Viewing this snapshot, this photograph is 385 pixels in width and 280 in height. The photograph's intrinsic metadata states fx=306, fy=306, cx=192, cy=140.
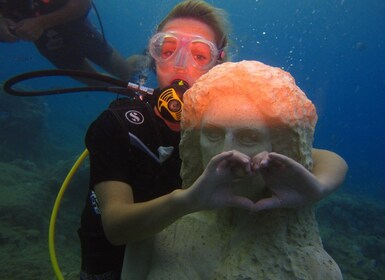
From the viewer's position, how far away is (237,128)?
140 centimetres

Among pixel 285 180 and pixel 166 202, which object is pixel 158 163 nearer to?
pixel 166 202

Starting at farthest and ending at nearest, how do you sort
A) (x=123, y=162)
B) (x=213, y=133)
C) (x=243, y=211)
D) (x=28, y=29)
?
1. (x=28, y=29)
2. (x=123, y=162)
3. (x=243, y=211)
4. (x=213, y=133)

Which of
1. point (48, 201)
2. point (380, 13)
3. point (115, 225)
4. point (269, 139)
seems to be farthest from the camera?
point (380, 13)

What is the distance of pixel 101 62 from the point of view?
7086 millimetres

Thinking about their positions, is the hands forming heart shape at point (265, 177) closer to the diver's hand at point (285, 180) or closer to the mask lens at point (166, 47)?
the diver's hand at point (285, 180)

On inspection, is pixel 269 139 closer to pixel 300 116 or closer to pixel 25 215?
pixel 300 116

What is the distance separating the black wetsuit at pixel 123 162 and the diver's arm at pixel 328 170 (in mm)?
1010

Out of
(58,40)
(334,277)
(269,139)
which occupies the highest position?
(58,40)

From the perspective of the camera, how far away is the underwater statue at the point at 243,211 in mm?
1433

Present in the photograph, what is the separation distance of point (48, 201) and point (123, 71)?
4.11 m

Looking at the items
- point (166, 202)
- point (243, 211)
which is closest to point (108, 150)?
point (166, 202)

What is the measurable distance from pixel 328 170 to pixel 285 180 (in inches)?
20.7

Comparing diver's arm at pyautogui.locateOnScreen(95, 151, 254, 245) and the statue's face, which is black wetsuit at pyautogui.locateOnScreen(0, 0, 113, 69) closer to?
diver's arm at pyautogui.locateOnScreen(95, 151, 254, 245)

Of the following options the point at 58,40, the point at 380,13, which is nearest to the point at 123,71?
the point at 58,40
